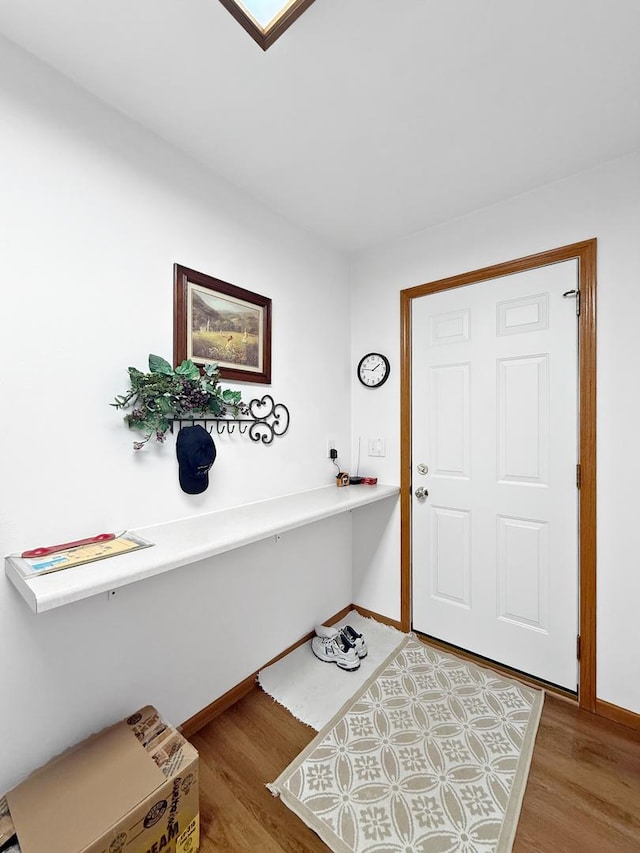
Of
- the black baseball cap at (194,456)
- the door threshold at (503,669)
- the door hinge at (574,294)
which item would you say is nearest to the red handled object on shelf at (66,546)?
the black baseball cap at (194,456)

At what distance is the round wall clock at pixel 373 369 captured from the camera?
2395mm

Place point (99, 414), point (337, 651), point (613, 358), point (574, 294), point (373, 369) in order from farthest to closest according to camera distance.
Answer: point (373, 369) < point (337, 651) < point (574, 294) < point (613, 358) < point (99, 414)

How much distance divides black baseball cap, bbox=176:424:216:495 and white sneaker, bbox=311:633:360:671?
1215mm

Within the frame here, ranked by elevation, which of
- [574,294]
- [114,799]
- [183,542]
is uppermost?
[574,294]

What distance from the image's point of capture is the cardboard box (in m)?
0.95

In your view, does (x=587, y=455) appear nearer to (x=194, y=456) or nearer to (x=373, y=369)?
(x=373, y=369)

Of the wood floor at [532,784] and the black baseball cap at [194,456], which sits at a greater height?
the black baseball cap at [194,456]

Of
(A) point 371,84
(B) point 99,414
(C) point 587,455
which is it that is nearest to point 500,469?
(C) point 587,455

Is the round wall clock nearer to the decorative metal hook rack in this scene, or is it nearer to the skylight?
the decorative metal hook rack

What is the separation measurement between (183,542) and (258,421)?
78 centimetres

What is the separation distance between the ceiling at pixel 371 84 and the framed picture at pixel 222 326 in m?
0.56

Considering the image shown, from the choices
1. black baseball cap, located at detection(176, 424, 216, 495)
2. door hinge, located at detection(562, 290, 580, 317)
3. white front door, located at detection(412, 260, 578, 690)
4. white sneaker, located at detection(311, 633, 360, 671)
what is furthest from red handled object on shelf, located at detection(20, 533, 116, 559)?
door hinge, located at detection(562, 290, 580, 317)

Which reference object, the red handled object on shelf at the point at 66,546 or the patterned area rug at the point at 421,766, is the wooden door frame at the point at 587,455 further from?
the red handled object on shelf at the point at 66,546

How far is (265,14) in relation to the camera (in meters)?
1.03
